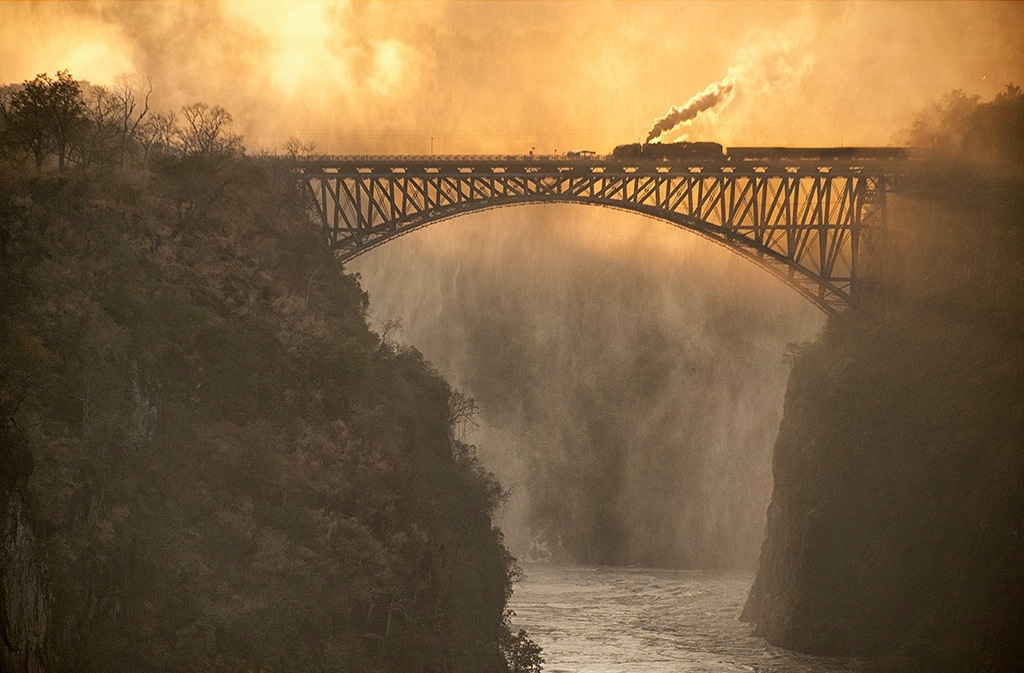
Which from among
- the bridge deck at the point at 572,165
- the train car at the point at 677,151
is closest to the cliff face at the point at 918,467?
the bridge deck at the point at 572,165

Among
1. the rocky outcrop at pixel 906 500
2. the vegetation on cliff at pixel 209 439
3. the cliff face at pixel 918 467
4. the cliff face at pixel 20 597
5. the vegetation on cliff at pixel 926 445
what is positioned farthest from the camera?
the vegetation on cliff at pixel 926 445

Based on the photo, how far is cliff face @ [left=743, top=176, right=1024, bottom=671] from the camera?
65062 mm

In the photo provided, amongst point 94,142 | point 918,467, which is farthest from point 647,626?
point 94,142

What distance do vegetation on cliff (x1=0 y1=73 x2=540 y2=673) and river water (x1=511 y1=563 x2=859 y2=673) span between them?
12314mm

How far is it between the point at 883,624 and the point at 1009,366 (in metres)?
12.8

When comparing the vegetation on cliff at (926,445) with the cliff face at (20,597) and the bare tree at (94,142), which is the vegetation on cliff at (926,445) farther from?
the cliff face at (20,597)

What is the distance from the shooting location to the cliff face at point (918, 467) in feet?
213

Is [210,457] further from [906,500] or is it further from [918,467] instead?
[918,467]

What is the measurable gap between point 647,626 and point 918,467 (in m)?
22.5

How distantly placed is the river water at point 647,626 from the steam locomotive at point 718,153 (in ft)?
80.0

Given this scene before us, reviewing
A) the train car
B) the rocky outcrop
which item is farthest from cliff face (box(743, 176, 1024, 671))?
the train car

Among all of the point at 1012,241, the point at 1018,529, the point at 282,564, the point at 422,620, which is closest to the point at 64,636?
the point at 282,564

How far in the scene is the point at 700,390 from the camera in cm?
15950

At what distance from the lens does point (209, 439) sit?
51469mm
